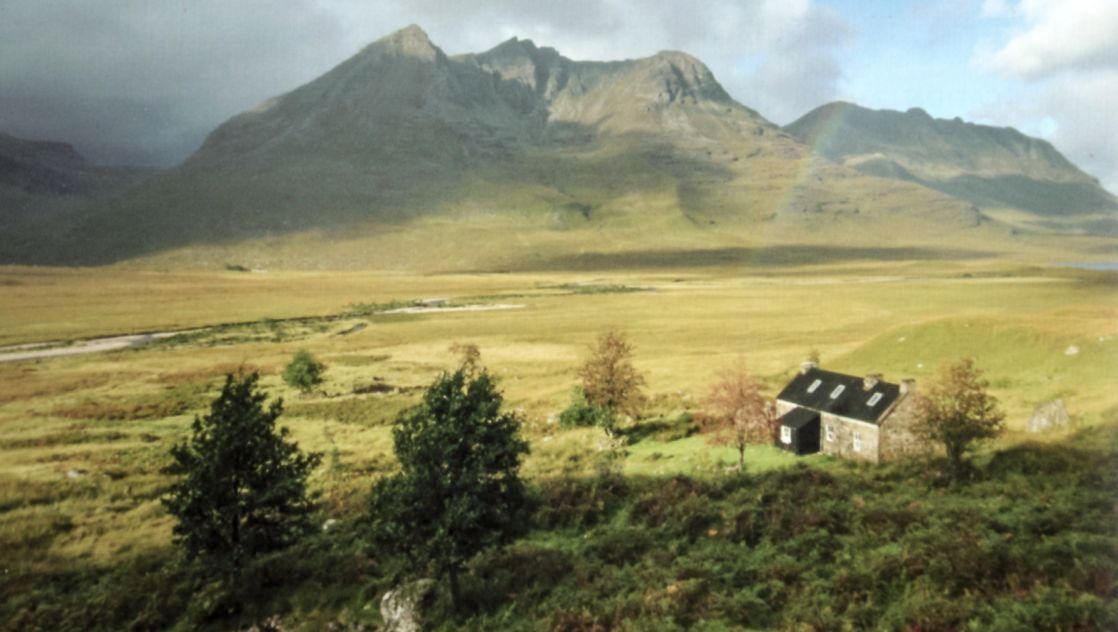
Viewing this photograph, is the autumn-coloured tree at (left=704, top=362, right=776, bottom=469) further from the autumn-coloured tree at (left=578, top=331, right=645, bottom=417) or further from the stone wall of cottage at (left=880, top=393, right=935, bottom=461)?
the autumn-coloured tree at (left=578, top=331, right=645, bottom=417)

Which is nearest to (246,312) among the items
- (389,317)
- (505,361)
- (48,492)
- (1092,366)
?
(389,317)

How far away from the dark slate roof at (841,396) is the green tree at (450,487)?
1923cm

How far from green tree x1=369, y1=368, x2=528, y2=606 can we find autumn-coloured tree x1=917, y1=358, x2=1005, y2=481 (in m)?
19.2

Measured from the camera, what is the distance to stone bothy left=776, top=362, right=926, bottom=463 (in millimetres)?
32844

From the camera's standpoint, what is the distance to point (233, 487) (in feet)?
82.9

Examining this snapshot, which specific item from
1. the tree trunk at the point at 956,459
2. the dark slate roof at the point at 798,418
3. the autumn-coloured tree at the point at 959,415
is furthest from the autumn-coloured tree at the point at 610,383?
the tree trunk at the point at 956,459

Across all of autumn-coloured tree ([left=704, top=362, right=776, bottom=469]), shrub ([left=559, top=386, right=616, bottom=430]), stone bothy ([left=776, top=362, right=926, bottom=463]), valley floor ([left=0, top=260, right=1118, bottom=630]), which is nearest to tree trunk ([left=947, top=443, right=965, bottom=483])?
valley floor ([left=0, top=260, right=1118, bottom=630])

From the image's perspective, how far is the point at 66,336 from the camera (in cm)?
10738

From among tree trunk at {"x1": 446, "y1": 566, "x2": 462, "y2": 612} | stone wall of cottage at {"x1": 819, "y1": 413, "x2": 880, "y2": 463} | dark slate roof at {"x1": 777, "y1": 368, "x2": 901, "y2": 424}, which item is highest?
dark slate roof at {"x1": 777, "y1": 368, "x2": 901, "y2": 424}

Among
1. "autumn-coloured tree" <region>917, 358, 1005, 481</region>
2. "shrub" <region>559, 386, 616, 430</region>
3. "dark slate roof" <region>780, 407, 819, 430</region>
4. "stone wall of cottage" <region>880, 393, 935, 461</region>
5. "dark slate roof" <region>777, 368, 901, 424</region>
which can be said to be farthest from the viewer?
"shrub" <region>559, 386, 616, 430</region>

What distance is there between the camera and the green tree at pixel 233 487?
24.6m

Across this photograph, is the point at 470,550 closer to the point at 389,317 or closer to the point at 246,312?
the point at 389,317

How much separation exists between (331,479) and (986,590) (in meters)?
33.4

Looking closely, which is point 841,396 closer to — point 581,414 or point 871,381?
point 871,381
